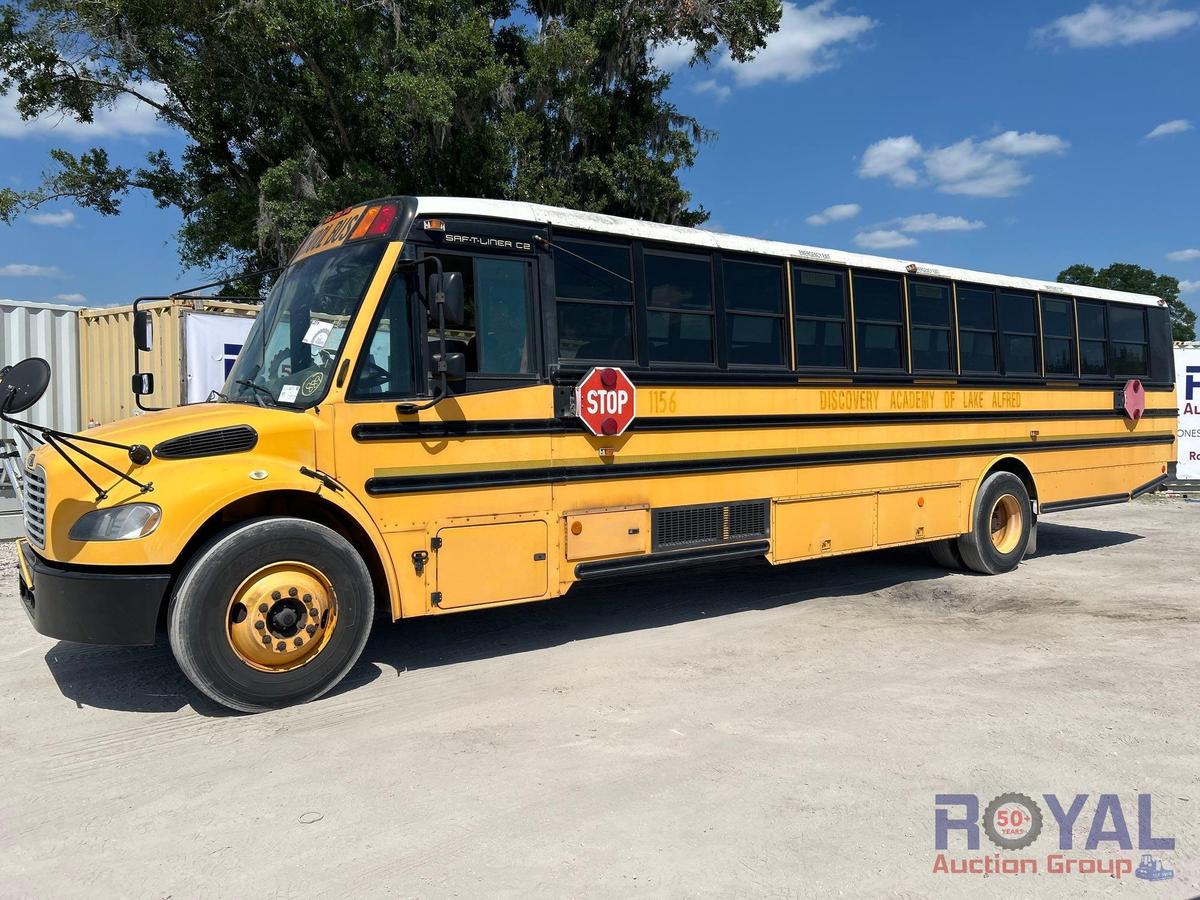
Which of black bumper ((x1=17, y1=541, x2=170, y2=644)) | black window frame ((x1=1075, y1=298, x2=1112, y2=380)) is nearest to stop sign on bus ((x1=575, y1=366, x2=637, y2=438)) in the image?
black bumper ((x1=17, y1=541, x2=170, y2=644))

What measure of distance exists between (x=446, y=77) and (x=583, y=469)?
38.6 feet

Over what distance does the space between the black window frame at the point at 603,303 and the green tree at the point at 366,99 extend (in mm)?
9963

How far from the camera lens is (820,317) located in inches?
284

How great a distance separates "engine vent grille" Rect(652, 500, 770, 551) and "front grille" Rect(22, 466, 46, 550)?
12.0 feet

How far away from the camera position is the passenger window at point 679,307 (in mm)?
6157

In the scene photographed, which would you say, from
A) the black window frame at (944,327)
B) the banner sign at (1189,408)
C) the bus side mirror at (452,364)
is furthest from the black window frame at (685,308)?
the banner sign at (1189,408)

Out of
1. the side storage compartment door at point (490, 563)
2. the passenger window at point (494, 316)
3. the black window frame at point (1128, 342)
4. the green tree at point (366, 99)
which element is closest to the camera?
the side storage compartment door at point (490, 563)

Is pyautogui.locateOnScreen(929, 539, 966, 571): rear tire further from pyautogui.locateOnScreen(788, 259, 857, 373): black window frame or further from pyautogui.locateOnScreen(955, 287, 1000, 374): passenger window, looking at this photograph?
pyautogui.locateOnScreen(788, 259, 857, 373): black window frame

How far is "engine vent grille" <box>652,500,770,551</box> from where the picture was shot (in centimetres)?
624

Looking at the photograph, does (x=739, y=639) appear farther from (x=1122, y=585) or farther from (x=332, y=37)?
(x=332, y=37)

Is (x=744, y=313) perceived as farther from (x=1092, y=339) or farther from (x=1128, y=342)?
(x=1128, y=342)

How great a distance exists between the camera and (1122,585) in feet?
27.2


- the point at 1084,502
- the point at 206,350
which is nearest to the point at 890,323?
the point at 1084,502

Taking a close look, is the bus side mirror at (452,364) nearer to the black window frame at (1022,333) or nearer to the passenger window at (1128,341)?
the black window frame at (1022,333)
